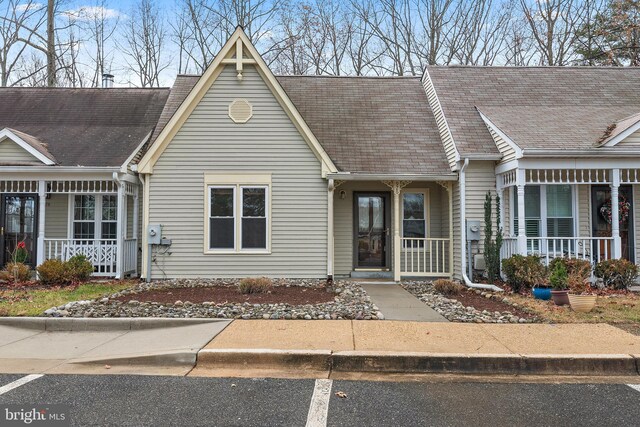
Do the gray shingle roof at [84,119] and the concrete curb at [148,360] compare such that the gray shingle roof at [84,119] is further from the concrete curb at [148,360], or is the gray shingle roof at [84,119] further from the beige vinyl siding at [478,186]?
the beige vinyl siding at [478,186]

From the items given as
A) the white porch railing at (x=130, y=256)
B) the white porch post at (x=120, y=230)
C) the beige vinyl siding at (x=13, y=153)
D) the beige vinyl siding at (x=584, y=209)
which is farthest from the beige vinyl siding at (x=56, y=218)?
the beige vinyl siding at (x=584, y=209)

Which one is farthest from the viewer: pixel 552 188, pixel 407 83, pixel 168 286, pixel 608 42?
pixel 608 42

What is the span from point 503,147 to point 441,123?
8.00ft

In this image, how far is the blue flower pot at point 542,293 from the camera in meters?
8.63

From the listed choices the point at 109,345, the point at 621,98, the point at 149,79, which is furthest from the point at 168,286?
the point at 149,79

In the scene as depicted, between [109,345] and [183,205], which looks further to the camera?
[183,205]

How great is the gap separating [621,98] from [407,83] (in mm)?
6177

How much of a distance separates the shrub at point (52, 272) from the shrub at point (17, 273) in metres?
0.46

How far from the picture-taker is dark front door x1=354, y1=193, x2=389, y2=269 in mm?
11945

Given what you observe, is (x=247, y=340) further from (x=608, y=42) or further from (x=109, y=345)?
(x=608, y=42)

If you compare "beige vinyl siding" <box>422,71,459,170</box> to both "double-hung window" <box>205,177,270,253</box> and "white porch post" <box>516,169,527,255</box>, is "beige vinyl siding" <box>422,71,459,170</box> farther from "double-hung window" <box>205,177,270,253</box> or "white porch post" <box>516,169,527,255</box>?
"double-hung window" <box>205,177,270,253</box>

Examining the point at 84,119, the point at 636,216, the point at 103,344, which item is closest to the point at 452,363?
the point at 103,344

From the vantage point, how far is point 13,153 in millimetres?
11453

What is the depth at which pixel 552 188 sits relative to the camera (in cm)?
1088
